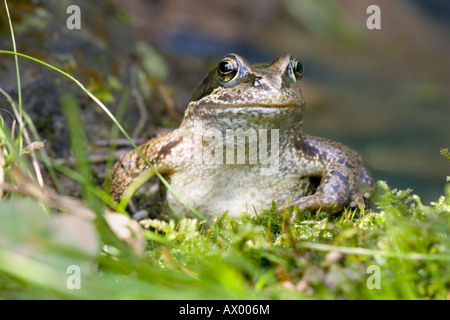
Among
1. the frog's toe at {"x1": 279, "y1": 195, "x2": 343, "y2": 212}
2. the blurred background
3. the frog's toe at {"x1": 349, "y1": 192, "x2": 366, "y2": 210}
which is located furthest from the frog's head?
the blurred background

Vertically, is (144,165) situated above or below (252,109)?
below

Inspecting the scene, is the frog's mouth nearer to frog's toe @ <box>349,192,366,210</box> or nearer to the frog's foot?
the frog's foot

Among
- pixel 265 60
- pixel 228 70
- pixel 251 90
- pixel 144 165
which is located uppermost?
pixel 265 60

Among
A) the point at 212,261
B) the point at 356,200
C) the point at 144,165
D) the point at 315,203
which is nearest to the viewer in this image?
the point at 212,261

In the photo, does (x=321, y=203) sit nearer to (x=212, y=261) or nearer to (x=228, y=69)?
(x=228, y=69)

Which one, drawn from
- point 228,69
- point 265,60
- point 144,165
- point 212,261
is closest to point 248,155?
point 228,69
